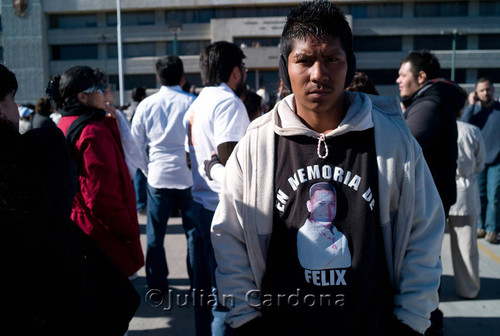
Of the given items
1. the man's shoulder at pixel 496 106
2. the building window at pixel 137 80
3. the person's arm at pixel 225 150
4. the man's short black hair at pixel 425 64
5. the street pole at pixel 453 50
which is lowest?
the person's arm at pixel 225 150

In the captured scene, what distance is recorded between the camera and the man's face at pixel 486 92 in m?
6.71

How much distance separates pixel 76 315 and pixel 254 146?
950 millimetres

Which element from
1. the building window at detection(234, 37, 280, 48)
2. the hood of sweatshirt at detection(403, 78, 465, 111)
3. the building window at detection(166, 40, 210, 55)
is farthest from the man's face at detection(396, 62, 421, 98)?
the building window at detection(166, 40, 210, 55)

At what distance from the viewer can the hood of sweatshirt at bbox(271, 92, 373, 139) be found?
1804 mm

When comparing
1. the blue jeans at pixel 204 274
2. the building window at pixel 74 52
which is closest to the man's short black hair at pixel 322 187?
the blue jeans at pixel 204 274

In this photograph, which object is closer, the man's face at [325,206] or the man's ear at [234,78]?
the man's face at [325,206]

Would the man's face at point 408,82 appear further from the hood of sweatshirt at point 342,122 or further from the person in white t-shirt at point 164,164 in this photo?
the person in white t-shirt at point 164,164

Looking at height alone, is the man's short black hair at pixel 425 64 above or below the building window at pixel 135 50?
below

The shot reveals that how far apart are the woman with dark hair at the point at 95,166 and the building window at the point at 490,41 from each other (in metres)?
46.9

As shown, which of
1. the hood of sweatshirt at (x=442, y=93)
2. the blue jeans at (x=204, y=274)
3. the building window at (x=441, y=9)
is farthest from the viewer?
the building window at (x=441, y=9)

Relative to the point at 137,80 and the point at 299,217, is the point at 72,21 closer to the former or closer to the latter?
the point at 137,80

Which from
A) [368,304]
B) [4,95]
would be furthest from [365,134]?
[4,95]

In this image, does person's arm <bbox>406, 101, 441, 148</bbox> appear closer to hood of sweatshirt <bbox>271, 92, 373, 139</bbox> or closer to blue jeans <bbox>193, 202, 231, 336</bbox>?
hood of sweatshirt <bbox>271, 92, 373, 139</bbox>

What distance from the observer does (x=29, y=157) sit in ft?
4.90
